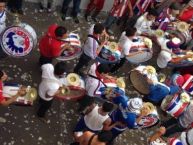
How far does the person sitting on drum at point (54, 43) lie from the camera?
8.67 m

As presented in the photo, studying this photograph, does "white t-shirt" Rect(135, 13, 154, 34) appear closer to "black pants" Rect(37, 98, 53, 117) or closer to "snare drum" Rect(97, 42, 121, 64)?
"snare drum" Rect(97, 42, 121, 64)

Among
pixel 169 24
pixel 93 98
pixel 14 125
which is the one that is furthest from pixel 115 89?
A: pixel 169 24

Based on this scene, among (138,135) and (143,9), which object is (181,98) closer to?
(138,135)

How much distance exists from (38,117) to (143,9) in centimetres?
428

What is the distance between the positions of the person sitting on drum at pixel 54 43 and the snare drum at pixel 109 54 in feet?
3.06

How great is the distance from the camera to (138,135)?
977cm

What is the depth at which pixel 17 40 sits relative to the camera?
29.0 feet

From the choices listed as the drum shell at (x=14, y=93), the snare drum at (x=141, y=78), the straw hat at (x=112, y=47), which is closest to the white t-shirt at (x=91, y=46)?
the straw hat at (x=112, y=47)

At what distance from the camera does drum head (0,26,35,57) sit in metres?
8.75

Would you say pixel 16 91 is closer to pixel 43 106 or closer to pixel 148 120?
pixel 43 106

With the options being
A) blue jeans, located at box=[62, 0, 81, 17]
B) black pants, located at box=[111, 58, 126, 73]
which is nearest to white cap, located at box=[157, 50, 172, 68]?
black pants, located at box=[111, 58, 126, 73]

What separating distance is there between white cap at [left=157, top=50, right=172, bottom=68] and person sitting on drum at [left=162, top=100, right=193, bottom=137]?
4.62 ft

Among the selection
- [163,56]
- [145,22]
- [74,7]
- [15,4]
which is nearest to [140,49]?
[163,56]

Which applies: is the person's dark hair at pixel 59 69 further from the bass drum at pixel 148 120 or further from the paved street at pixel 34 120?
the bass drum at pixel 148 120
